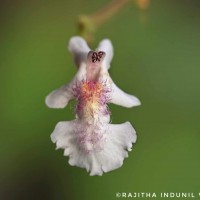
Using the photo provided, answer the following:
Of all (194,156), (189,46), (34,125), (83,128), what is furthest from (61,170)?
(189,46)

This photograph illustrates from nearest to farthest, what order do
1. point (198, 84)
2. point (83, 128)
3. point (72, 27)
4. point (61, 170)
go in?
point (83, 128), point (61, 170), point (198, 84), point (72, 27)

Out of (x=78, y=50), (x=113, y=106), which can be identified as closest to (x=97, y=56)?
(x=78, y=50)

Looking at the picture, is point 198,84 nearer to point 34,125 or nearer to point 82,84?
point 34,125

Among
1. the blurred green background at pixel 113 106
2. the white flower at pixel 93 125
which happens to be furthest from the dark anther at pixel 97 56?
the blurred green background at pixel 113 106

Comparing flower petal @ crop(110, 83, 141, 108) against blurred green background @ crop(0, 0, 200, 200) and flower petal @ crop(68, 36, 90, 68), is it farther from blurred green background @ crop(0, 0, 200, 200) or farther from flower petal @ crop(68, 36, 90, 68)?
blurred green background @ crop(0, 0, 200, 200)

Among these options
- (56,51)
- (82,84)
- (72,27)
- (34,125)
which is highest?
(72,27)

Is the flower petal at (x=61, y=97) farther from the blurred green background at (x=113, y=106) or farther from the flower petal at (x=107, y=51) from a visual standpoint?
the blurred green background at (x=113, y=106)

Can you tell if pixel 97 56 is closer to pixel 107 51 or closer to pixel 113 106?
pixel 107 51
